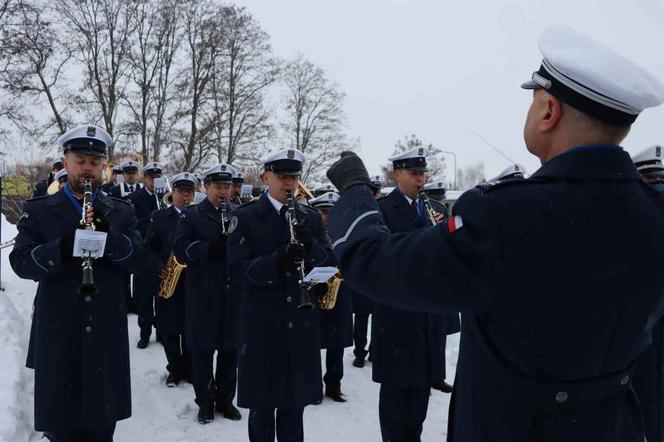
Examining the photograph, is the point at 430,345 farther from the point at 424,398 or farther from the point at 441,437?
the point at 441,437

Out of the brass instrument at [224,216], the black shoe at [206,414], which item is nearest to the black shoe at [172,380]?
the black shoe at [206,414]

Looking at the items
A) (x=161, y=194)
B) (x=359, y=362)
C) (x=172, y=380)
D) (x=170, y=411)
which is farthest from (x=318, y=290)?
(x=161, y=194)

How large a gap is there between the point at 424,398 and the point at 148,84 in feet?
85.1

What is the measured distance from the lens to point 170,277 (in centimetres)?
619

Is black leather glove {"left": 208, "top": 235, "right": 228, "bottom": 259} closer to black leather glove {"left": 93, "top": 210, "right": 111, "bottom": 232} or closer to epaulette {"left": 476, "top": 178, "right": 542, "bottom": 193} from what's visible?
black leather glove {"left": 93, "top": 210, "right": 111, "bottom": 232}

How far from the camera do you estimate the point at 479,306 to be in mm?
1485

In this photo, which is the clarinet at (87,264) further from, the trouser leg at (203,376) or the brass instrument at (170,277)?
the brass instrument at (170,277)

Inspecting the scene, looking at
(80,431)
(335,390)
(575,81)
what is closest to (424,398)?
(335,390)

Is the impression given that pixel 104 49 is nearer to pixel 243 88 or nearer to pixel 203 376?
pixel 243 88

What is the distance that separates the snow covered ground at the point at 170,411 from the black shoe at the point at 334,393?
0.30 feet

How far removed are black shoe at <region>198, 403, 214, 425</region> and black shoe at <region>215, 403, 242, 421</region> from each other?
16 centimetres

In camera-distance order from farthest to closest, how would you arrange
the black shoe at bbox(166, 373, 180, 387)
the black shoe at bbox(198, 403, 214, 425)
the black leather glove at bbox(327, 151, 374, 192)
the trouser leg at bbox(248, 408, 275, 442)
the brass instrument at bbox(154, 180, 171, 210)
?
1. the brass instrument at bbox(154, 180, 171, 210)
2. the black shoe at bbox(166, 373, 180, 387)
3. the black shoe at bbox(198, 403, 214, 425)
4. the trouser leg at bbox(248, 408, 275, 442)
5. the black leather glove at bbox(327, 151, 374, 192)

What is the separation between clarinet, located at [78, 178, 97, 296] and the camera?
317 centimetres

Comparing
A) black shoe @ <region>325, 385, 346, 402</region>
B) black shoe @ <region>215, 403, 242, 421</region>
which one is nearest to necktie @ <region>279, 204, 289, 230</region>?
black shoe @ <region>215, 403, 242, 421</region>
